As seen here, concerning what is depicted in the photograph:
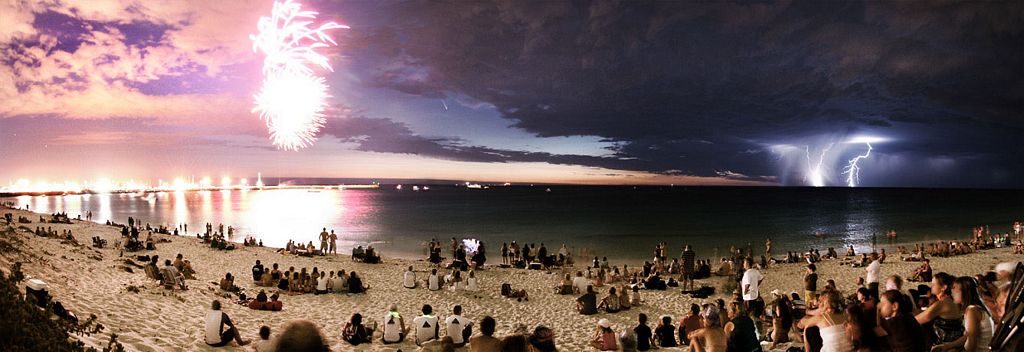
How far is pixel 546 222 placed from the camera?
6262cm

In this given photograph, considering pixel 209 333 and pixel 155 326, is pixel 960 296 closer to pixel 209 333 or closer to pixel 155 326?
pixel 209 333

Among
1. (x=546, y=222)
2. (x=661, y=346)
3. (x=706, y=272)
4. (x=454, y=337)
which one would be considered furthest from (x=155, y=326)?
(x=546, y=222)

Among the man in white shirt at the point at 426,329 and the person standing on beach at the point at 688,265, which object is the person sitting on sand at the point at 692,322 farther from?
the person standing on beach at the point at 688,265

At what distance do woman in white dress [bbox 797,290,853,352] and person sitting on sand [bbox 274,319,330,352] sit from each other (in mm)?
5143

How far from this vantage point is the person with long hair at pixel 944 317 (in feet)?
19.1

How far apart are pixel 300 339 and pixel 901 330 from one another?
5815mm

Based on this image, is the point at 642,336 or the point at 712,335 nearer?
the point at 712,335

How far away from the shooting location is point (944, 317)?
232 inches

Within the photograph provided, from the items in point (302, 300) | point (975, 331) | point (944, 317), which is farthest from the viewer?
point (302, 300)

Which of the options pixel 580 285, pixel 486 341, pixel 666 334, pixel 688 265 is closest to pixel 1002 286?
pixel 666 334

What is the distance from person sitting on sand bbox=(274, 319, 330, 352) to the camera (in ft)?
9.02

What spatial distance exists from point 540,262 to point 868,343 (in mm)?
18890

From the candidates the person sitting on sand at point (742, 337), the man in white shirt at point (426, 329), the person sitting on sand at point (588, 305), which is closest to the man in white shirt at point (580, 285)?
the person sitting on sand at point (588, 305)

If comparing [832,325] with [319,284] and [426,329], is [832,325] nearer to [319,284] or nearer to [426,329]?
[426,329]
